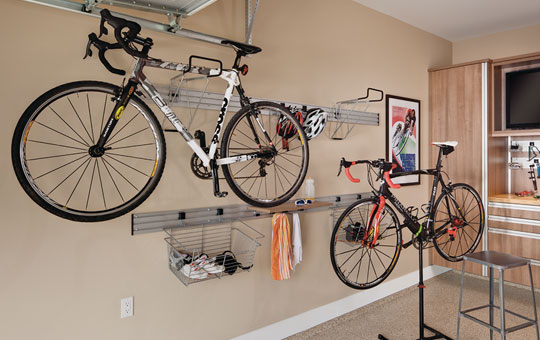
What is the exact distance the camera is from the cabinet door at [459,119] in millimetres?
3707

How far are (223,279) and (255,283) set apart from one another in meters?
0.28

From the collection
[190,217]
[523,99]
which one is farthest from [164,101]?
[523,99]

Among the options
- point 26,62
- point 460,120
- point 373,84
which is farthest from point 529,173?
point 26,62

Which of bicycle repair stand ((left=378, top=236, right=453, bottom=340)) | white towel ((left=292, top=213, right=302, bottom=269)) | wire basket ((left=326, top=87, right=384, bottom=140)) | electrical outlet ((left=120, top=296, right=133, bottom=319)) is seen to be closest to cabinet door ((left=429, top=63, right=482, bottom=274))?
wire basket ((left=326, top=87, right=384, bottom=140))

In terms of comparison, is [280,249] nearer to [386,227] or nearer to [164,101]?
[386,227]

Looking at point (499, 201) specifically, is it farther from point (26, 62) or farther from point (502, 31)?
point (26, 62)

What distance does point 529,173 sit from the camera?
12.6ft

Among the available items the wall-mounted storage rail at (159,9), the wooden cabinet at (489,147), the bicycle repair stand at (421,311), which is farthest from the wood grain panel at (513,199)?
the wall-mounted storage rail at (159,9)

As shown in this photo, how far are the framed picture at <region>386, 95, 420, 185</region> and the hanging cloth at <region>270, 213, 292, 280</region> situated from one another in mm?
1595

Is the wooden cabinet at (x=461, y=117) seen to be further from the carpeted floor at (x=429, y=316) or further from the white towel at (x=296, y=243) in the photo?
the white towel at (x=296, y=243)

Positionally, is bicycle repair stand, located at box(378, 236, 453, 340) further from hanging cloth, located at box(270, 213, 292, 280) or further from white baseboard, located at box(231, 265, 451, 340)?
hanging cloth, located at box(270, 213, 292, 280)

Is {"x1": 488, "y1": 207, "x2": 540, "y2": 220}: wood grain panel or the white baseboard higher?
{"x1": 488, "y1": 207, "x2": 540, "y2": 220}: wood grain panel

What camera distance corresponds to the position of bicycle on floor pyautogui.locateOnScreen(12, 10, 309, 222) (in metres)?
1.56

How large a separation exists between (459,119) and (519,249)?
1404mm
